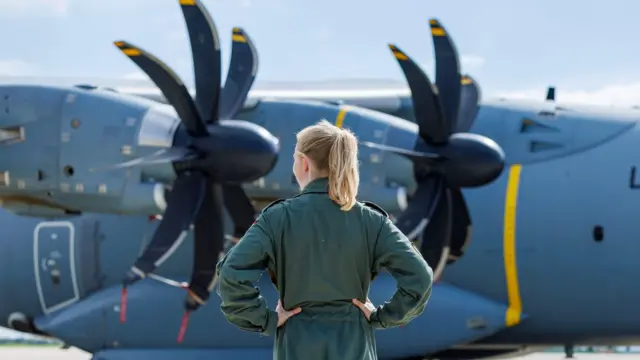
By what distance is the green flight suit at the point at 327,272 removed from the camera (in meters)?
3.02

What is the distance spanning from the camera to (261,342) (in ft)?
39.5

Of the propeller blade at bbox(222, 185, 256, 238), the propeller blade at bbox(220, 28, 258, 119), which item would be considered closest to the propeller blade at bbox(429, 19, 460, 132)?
the propeller blade at bbox(220, 28, 258, 119)

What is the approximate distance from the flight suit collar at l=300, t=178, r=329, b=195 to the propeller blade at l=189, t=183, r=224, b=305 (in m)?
6.99

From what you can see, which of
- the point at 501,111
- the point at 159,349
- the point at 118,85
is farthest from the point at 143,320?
the point at 501,111

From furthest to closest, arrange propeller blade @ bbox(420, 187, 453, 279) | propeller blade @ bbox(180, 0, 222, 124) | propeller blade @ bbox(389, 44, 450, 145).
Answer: propeller blade @ bbox(420, 187, 453, 279)
propeller blade @ bbox(389, 44, 450, 145)
propeller blade @ bbox(180, 0, 222, 124)

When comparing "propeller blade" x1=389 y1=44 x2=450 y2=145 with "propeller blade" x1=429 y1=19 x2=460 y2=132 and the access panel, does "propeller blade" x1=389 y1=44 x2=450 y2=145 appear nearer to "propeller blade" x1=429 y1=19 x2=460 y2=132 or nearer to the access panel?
→ "propeller blade" x1=429 y1=19 x2=460 y2=132

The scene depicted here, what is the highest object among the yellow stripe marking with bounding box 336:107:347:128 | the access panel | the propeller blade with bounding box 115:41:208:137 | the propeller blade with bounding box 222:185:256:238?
the propeller blade with bounding box 115:41:208:137

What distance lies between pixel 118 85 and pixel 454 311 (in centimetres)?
509

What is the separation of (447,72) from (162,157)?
3033 millimetres

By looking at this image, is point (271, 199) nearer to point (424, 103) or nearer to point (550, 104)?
point (424, 103)

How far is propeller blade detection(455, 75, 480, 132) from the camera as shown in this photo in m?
11.1

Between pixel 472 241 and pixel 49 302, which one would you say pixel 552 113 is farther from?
pixel 49 302

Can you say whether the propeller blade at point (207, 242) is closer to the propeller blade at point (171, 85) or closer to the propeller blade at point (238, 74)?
the propeller blade at point (171, 85)

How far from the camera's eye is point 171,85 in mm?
9758
